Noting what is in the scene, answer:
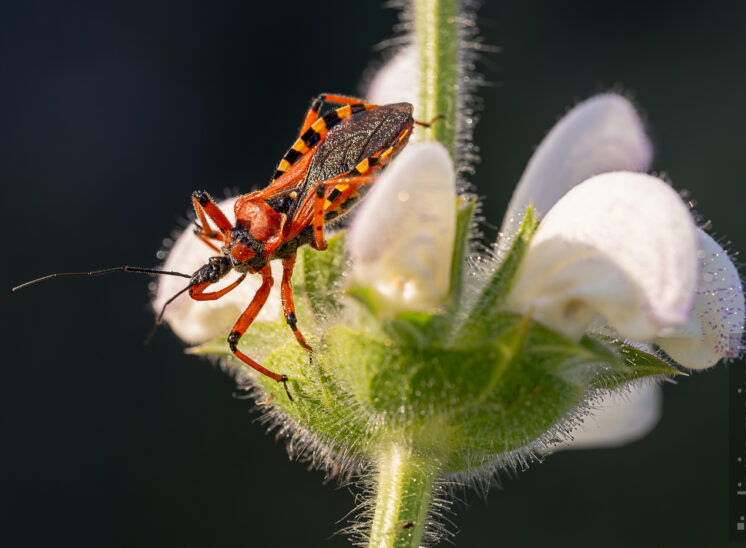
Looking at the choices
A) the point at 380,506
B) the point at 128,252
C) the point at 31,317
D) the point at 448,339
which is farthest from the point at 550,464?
the point at 448,339

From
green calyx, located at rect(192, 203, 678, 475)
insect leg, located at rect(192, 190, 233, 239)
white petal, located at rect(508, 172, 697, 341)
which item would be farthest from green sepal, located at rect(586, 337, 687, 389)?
insect leg, located at rect(192, 190, 233, 239)

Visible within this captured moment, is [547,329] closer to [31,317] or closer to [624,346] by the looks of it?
[624,346]

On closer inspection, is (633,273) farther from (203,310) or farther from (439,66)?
(203,310)

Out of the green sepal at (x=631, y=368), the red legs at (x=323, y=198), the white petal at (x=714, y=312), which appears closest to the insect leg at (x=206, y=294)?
the red legs at (x=323, y=198)

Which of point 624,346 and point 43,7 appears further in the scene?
point 43,7

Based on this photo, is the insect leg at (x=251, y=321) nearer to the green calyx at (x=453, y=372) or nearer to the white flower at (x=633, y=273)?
the green calyx at (x=453, y=372)

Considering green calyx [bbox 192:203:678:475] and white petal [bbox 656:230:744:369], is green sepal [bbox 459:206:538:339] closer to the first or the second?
green calyx [bbox 192:203:678:475]
